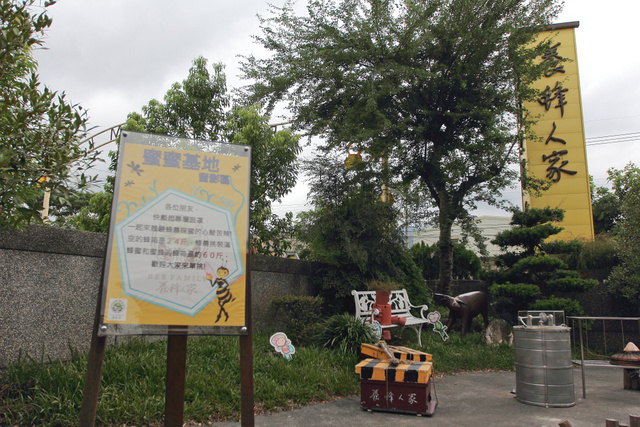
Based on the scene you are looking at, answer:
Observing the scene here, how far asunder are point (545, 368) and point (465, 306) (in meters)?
4.69

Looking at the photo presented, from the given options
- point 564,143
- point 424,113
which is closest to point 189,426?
point 424,113

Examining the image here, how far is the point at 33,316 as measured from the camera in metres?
5.07

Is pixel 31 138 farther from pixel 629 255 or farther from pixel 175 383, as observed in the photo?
pixel 629 255

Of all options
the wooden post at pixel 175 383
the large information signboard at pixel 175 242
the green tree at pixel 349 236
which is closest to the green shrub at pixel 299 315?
the green tree at pixel 349 236

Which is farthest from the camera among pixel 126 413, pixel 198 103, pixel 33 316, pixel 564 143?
pixel 564 143

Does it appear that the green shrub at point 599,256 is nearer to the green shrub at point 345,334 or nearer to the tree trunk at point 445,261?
the tree trunk at point 445,261

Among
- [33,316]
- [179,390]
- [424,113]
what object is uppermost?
[424,113]

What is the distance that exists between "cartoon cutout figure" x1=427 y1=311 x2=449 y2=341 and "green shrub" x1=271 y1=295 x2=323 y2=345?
263cm

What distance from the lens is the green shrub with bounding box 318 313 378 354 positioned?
7.24 m

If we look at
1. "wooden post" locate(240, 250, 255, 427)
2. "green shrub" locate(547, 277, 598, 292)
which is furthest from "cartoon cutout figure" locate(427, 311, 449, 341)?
"wooden post" locate(240, 250, 255, 427)

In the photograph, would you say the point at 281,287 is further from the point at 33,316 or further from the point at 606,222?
the point at 606,222

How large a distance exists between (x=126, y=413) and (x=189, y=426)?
61cm

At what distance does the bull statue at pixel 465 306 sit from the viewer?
10516 millimetres

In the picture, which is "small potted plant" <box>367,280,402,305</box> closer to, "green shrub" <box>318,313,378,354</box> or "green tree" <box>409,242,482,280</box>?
"green shrub" <box>318,313,378,354</box>
